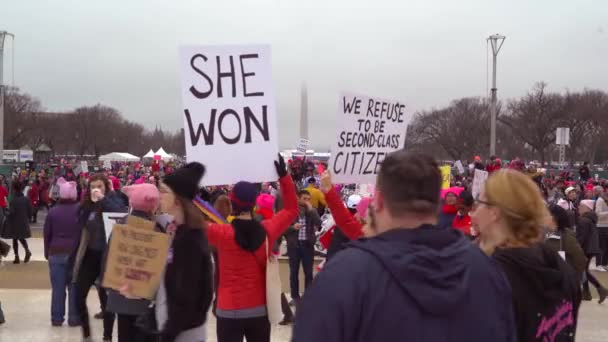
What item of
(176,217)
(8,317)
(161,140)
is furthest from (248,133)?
(161,140)

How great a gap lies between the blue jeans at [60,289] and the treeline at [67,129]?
2341 inches

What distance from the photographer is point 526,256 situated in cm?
268

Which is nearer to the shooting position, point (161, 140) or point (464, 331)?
point (464, 331)

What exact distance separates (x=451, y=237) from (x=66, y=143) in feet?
261

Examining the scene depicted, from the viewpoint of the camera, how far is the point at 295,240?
8734 millimetres

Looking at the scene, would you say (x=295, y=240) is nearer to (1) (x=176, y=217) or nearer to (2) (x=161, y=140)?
(1) (x=176, y=217)

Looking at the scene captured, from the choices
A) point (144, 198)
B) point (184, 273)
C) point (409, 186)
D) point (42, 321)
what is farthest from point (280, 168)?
point (42, 321)

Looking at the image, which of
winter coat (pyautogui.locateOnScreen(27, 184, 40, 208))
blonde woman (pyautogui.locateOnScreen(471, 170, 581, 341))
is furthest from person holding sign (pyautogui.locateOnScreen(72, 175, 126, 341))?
winter coat (pyautogui.locateOnScreen(27, 184, 40, 208))

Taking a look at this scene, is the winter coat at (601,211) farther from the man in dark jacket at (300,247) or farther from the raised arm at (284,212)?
the raised arm at (284,212)

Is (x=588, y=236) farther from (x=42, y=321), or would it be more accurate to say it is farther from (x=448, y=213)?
(x=42, y=321)

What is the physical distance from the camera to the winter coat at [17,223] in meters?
12.4

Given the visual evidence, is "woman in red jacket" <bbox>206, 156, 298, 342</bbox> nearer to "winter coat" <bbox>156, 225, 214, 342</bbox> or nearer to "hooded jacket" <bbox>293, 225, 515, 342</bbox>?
"winter coat" <bbox>156, 225, 214, 342</bbox>

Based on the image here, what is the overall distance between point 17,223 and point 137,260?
962cm

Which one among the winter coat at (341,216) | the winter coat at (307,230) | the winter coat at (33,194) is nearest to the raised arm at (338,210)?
the winter coat at (341,216)
